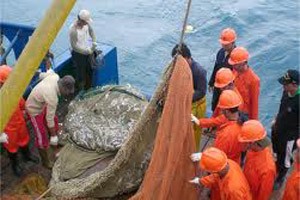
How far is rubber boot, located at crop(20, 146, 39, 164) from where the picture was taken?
5.94m

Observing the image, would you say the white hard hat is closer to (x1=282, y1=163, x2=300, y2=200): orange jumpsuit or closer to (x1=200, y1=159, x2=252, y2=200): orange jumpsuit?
(x1=200, y1=159, x2=252, y2=200): orange jumpsuit

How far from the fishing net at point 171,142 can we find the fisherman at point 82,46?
3103 millimetres

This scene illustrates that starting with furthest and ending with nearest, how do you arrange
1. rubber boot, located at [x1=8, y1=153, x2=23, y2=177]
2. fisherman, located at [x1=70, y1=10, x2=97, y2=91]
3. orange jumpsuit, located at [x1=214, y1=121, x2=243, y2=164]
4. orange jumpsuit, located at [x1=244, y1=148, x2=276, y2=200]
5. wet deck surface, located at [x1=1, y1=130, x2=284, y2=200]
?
fisherman, located at [x1=70, y1=10, x2=97, y2=91] < rubber boot, located at [x1=8, y1=153, x2=23, y2=177] < wet deck surface, located at [x1=1, y1=130, x2=284, y2=200] < orange jumpsuit, located at [x1=214, y1=121, x2=243, y2=164] < orange jumpsuit, located at [x1=244, y1=148, x2=276, y2=200]

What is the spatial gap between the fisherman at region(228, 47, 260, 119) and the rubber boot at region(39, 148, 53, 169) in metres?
2.56

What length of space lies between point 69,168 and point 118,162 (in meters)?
1.11

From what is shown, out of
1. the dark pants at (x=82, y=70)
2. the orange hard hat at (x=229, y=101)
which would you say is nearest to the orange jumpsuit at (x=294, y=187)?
the orange hard hat at (x=229, y=101)

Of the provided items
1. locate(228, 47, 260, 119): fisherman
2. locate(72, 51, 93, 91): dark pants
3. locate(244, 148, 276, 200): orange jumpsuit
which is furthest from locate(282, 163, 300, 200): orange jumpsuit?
locate(72, 51, 93, 91): dark pants

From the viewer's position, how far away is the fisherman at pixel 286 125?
4.88 metres

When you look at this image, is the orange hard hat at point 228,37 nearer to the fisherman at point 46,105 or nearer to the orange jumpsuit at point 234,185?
the fisherman at point 46,105

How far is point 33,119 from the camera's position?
18.4 feet

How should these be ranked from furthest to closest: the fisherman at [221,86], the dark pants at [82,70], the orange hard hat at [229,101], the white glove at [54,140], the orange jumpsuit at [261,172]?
the dark pants at [82,70]
the white glove at [54,140]
the fisherman at [221,86]
the orange hard hat at [229,101]
the orange jumpsuit at [261,172]

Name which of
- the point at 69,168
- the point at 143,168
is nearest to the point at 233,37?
the point at 143,168

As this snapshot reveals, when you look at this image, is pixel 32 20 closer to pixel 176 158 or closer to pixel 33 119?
pixel 33 119

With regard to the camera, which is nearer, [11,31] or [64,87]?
[64,87]
